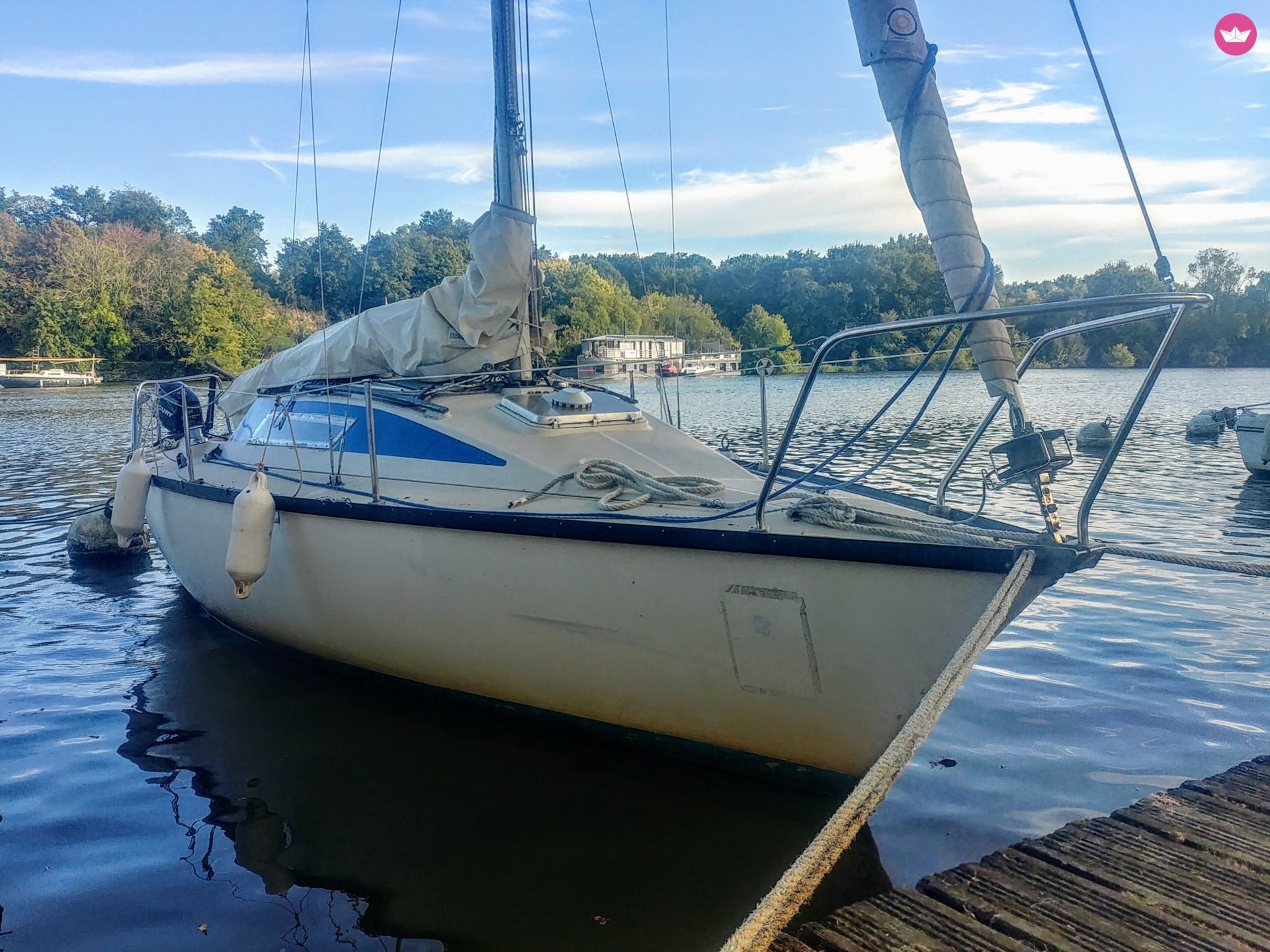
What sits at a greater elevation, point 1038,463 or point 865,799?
point 1038,463

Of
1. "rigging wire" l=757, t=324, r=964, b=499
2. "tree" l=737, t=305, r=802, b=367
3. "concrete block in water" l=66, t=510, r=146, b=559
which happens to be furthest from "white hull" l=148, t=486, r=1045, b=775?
"tree" l=737, t=305, r=802, b=367

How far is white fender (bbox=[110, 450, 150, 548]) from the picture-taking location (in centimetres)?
691

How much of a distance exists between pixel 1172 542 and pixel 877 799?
843 cm

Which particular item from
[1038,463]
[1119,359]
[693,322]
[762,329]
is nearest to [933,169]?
[1038,463]

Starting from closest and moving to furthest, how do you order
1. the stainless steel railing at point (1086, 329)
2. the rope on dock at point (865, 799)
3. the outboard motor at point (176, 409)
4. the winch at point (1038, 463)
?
the rope on dock at point (865, 799)
the stainless steel railing at point (1086, 329)
the winch at point (1038, 463)
the outboard motor at point (176, 409)

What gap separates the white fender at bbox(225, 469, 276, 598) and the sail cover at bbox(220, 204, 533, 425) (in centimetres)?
114

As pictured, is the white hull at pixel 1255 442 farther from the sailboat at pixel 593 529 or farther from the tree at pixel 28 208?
the tree at pixel 28 208

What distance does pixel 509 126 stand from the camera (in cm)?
657

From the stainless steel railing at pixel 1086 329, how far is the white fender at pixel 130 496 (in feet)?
17.5

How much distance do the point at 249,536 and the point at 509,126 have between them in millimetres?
3476

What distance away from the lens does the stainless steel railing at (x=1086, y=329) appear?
2.74 m

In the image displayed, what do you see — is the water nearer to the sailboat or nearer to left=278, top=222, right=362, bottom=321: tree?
the sailboat

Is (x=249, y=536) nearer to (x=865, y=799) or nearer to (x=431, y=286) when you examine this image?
(x=865, y=799)

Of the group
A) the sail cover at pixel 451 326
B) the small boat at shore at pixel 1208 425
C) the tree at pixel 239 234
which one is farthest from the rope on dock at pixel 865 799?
the tree at pixel 239 234
